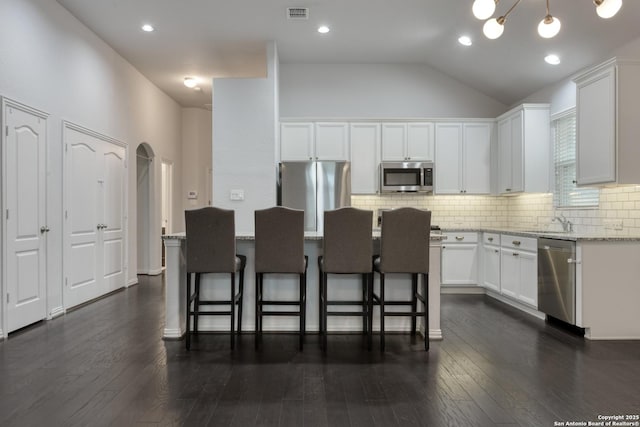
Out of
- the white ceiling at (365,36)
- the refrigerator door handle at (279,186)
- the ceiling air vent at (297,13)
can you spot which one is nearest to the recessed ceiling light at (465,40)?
the white ceiling at (365,36)

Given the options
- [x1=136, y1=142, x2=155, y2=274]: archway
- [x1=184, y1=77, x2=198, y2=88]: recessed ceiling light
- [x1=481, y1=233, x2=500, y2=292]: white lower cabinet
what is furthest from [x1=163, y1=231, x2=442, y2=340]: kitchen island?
[x1=184, y1=77, x2=198, y2=88]: recessed ceiling light

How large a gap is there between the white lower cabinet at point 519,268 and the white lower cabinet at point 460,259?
628 mm

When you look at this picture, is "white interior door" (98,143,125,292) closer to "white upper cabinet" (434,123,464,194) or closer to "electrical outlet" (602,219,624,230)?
"white upper cabinet" (434,123,464,194)

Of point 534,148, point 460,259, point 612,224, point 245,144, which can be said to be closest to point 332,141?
point 245,144

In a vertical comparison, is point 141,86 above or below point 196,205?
above

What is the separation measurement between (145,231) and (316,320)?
4730 millimetres

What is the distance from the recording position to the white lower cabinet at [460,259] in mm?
5773

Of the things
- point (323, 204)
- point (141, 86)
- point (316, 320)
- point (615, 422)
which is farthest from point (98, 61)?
point (615, 422)

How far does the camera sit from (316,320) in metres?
3.83

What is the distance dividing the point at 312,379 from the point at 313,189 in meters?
Answer: 3.29

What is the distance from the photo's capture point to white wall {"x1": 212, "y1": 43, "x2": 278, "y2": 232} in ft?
17.7

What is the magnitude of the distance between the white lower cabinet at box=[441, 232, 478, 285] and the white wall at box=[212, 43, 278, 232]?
2.57 meters

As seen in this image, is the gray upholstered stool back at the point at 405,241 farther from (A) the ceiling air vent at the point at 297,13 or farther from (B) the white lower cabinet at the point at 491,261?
(A) the ceiling air vent at the point at 297,13

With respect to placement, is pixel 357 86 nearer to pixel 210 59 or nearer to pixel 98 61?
pixel 210 59
